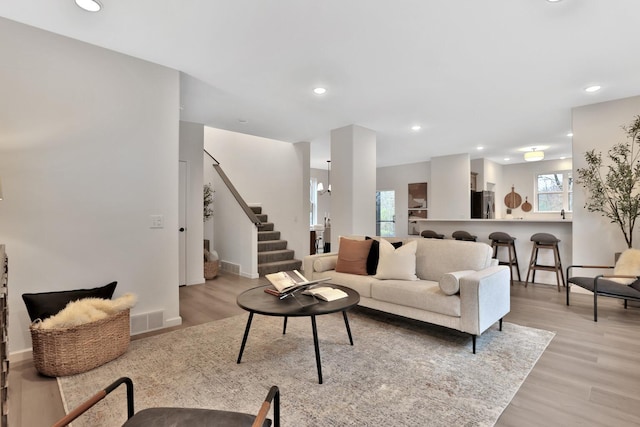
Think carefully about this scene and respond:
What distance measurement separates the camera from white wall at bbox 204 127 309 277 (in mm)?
6328

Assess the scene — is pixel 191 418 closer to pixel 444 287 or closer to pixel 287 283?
pixel 287 283

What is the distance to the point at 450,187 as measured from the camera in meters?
7.97

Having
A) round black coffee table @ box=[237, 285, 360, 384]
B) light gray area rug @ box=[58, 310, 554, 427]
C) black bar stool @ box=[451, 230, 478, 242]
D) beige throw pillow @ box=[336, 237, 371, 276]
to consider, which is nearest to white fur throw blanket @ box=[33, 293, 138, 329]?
light gray area rug @ box=[58, 310, 554, 427]

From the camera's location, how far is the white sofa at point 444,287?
2574 millimetres

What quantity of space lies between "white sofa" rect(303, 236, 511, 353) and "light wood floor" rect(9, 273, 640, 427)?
52cm

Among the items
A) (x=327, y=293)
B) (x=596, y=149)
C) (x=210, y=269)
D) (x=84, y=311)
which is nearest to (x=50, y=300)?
(x=84, y=311)

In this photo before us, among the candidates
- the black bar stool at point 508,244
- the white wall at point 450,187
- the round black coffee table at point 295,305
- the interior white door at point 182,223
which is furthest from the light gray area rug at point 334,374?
the white wall at point 450,187

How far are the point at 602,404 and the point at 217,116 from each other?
5140 mm

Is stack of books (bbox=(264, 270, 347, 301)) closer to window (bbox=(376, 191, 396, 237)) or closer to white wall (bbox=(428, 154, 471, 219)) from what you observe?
white wall (bbox=(428, 154, 471, 219))

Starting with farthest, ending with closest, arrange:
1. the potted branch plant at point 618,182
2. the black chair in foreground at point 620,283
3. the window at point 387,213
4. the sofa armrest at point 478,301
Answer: the window at point 387,213 < the potted branch plant at point 618,182 < the black chair in foreground at point 620,283 < the sofa armrest at point 478,301

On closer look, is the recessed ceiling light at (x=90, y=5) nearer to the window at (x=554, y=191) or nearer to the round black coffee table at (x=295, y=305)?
the round black coffee table at (x=295, y=305)

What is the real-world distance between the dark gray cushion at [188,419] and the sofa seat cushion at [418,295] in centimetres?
202

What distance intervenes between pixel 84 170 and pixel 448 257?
11.9 ft

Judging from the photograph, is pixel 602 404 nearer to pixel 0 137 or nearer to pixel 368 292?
pixel 368 292
